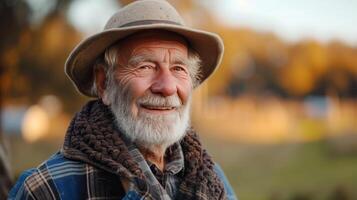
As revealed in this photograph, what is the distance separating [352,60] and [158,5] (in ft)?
42.7

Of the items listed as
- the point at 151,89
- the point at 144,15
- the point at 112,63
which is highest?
the point at 144,15

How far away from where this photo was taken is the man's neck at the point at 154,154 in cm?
236

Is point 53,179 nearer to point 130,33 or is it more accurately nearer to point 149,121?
point 149,121

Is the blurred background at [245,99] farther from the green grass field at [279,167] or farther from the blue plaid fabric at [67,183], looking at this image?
the blue plaid fabric at [67,183]

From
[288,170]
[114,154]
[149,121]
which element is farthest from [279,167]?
[114,154]

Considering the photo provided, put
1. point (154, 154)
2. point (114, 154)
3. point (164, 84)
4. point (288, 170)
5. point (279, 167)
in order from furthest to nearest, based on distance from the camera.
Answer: point (279, 167) < point (288, 170) < point (154, 154) < point (164, 84) < point (114, 154)

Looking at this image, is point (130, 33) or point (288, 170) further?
point (288, 170)

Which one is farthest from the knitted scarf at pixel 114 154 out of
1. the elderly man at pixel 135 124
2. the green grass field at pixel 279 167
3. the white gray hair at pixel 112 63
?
the green grass field at pixel 279 167

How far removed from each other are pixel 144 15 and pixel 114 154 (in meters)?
0.52

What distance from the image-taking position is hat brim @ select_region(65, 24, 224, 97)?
7.48 ft

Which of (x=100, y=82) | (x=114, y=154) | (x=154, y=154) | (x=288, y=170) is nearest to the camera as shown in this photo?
(x=114, y=154)

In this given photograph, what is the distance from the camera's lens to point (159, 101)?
227 centimetres

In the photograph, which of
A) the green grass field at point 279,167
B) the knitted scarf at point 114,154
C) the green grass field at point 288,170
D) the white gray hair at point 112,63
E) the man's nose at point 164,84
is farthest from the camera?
the green grass field at point 279,167

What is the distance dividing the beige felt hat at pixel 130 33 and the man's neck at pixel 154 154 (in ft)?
1.13
